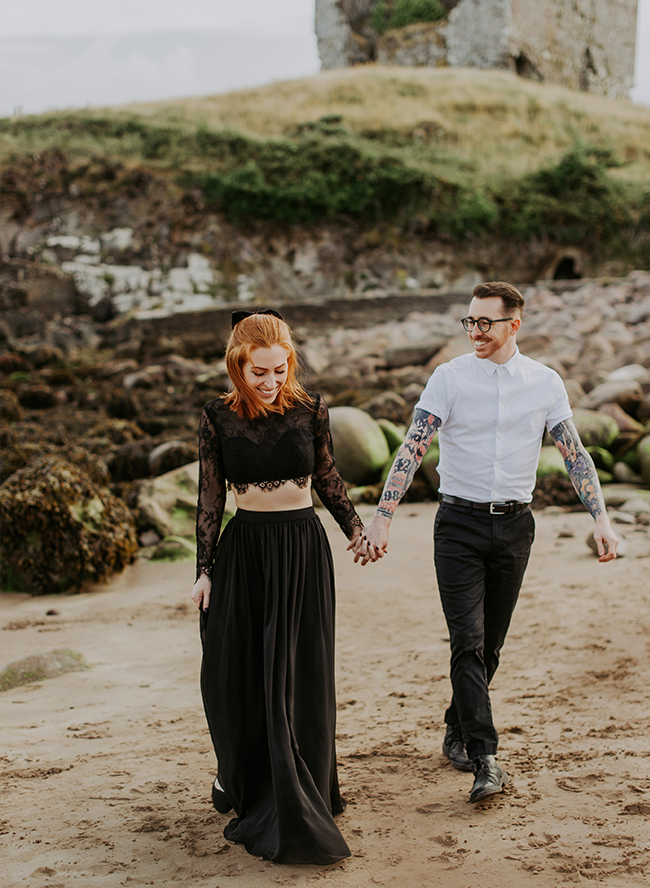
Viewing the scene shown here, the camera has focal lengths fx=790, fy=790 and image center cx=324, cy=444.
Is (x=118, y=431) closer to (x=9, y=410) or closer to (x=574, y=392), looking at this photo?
(x=9, y=410)

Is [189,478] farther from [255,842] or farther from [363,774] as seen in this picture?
[255,842]

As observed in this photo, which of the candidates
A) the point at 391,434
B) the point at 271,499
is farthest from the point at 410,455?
the point at 391,434

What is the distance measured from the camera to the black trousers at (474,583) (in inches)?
125

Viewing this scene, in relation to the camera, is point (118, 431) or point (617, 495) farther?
point (118, 431)

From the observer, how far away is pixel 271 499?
117 inches

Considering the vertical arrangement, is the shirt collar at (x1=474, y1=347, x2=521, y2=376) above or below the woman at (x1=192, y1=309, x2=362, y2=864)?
above

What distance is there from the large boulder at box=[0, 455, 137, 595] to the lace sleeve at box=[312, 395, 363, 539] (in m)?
4.17

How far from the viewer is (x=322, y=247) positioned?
24266 mm

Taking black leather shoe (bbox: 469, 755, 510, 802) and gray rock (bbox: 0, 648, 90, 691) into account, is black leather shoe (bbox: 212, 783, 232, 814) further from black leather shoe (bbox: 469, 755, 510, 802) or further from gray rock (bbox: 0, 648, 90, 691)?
gray rock (bbox: 0, 648, 90, 691)

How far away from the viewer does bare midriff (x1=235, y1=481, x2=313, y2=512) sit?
2.97 metres

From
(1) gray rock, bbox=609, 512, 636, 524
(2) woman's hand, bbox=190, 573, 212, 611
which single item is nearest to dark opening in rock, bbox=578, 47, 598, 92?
(1) gray rock, bbox=609, 512, 636, 524

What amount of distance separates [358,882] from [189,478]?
615 centimetres

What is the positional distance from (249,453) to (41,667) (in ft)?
8.69

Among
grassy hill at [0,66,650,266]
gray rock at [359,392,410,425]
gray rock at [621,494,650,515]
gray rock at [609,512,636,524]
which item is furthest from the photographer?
grassy hill at [0,66,650,266]
